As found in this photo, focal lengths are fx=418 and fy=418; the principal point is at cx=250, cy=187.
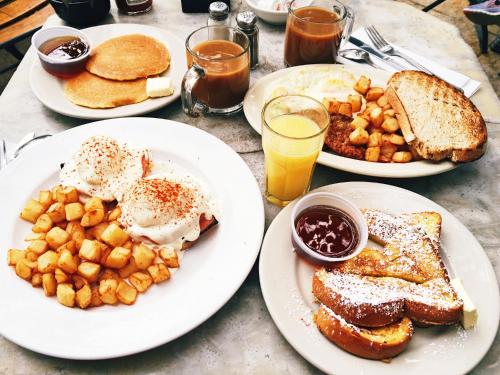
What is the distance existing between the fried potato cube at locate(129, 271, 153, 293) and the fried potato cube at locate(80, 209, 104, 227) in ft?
0.83

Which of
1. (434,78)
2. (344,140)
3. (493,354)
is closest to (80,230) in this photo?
(344,140)

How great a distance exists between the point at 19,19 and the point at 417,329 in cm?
279

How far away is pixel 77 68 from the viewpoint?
2.08m

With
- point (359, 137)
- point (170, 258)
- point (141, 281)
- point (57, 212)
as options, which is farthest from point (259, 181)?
point (57, 212)

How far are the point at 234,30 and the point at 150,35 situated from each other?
0.63 meters

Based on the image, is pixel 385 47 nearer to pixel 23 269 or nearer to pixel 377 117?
pixel 377 117

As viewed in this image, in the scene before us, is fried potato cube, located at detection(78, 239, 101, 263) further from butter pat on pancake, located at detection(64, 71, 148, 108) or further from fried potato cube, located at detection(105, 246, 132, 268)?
butter pat on pancake, located at detection(64, 71, 148, 108)

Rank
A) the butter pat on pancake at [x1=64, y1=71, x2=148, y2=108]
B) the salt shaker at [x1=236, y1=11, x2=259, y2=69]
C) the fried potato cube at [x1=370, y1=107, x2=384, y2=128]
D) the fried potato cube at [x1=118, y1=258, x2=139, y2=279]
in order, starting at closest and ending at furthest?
the fried potato cube at [x1=118, y1=258, x2=139, y2=279] < the fried potato cube at [x1=370, y1=107, x2=384, y2=128] < the butter pat on pancake at [x1=64, y1=71, x2=148, y2=108] < the salt shaker at [x1=236, y1=11, x2=259, y2=69]

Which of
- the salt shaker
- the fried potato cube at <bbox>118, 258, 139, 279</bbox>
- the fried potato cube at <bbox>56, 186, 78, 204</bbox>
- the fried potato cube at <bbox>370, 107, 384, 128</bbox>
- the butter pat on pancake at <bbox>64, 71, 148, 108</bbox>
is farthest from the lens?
the salt shaker

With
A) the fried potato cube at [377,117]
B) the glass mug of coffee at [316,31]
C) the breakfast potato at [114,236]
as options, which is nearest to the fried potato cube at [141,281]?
the breakfast potato at [114,236]

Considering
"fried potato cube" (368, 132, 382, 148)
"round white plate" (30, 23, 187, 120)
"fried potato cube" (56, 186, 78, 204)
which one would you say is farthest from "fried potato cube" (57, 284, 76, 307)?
"fried potato cube" (368, 132, 382, 148)

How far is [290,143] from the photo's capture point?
1.47 m

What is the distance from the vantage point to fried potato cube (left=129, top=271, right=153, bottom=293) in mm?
1338

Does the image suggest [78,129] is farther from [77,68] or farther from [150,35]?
[150,35]
